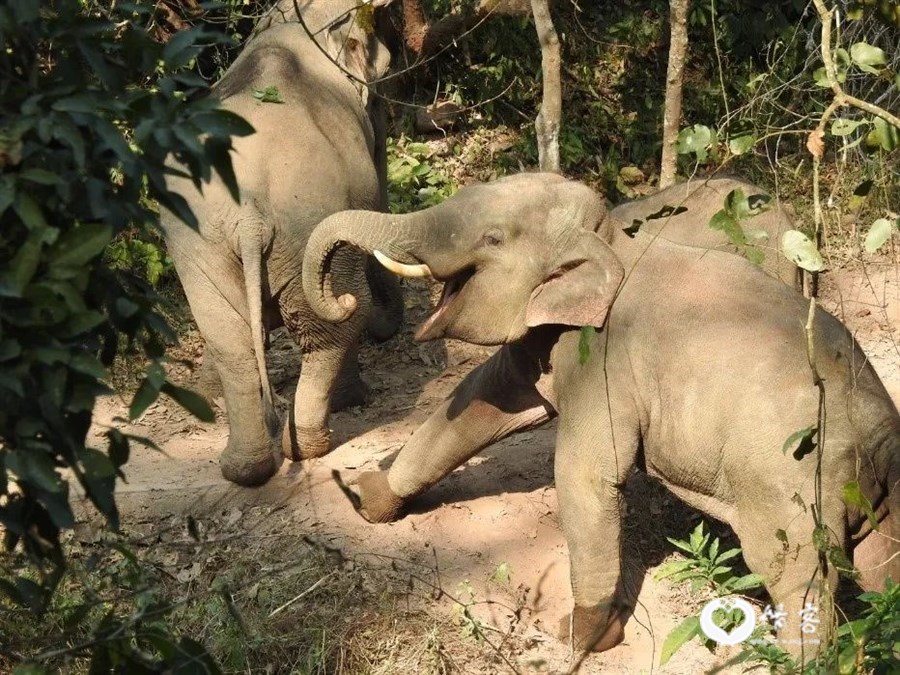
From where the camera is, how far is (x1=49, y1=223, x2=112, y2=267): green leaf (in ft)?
8.25

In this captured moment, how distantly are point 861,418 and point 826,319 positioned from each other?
398 millimetres

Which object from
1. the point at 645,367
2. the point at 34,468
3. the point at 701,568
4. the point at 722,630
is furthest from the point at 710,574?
the point at 34,468

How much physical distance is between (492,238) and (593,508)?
108 centimetres

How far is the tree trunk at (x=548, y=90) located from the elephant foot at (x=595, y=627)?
2828 millimetres

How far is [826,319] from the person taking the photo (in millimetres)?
4633

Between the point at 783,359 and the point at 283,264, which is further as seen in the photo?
the point at 283,264

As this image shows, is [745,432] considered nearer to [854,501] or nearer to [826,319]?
[826,319]

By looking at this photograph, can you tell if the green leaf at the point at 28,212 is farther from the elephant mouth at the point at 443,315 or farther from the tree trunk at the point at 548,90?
the tree trunk at the point at 548,90

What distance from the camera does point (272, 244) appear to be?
5949 millimetres

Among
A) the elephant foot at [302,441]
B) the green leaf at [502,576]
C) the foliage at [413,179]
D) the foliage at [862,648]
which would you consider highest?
the foliage at [862,648]

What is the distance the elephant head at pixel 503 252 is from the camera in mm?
4840

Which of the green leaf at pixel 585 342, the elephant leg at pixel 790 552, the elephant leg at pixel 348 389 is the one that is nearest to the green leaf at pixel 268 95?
the elephant leg at pixel 348 389

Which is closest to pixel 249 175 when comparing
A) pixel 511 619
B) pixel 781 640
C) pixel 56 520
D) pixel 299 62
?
pixel 299 62

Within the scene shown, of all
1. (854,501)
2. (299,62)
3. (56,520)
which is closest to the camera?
(56,520)
